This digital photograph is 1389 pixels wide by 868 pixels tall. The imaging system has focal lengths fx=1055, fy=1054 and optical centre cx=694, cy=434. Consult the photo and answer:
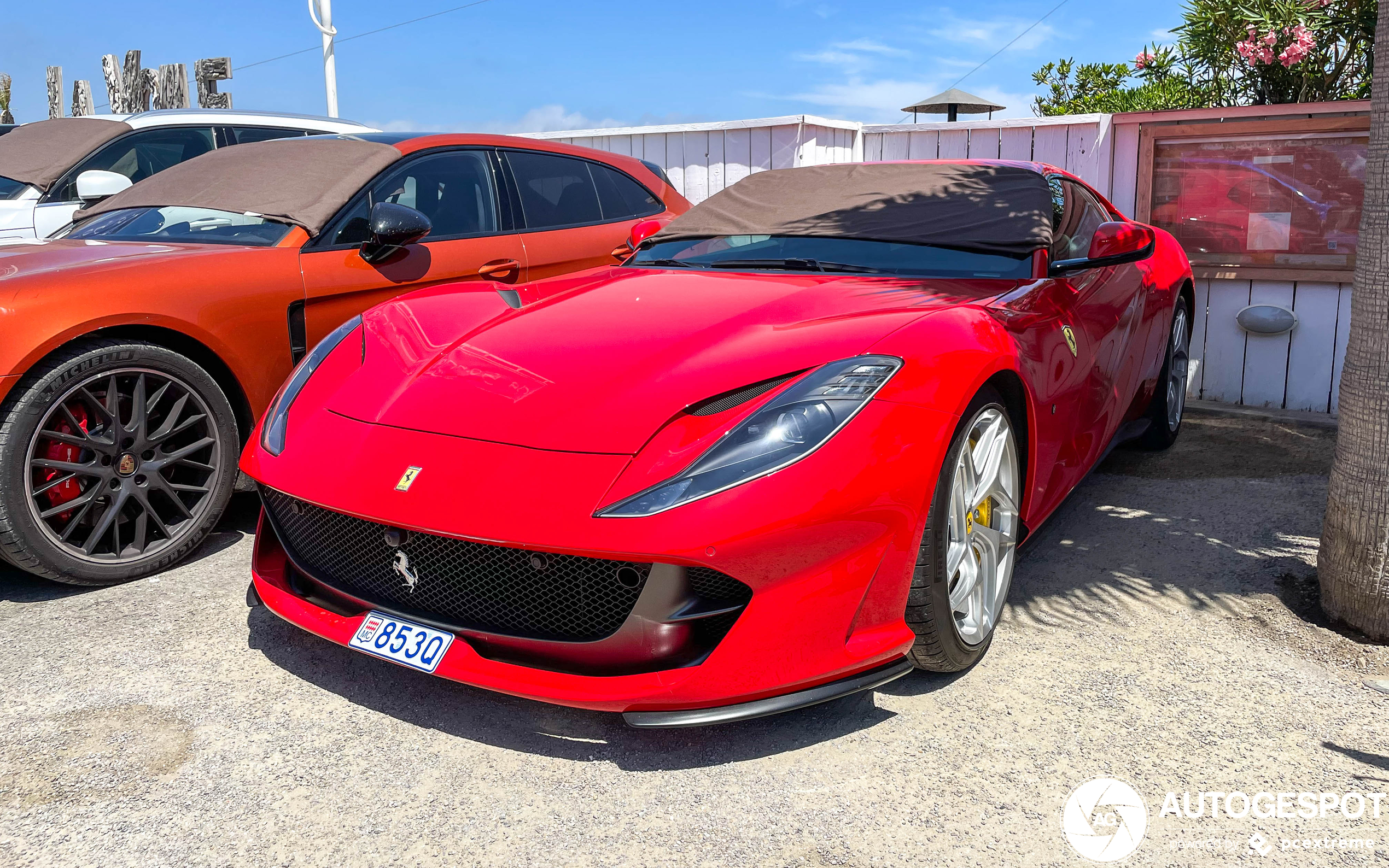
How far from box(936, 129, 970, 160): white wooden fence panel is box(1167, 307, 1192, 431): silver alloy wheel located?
2.34 metres

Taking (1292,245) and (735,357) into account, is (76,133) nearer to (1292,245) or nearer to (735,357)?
(735,357)

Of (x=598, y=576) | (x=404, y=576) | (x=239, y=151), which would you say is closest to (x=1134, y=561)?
(x=598, y=576)

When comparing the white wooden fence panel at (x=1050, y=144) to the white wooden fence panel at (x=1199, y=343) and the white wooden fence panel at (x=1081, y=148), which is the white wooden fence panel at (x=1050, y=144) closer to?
the white wooden fence panel at (x=1081, y=148)

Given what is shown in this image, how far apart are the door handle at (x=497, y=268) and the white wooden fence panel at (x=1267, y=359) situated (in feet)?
14.0

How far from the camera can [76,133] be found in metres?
6.40

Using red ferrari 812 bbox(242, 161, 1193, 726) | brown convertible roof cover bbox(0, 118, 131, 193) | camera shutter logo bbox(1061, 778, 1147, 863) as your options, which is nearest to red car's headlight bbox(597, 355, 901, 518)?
red ferrari 812 bbox(242, 161, 1193, 726)

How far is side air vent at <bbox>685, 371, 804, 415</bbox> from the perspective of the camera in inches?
94.7

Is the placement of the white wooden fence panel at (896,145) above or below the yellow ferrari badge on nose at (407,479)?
above

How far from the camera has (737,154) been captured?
7.90 m

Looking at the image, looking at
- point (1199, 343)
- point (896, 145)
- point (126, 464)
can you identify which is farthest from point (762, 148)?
point (126, 464)

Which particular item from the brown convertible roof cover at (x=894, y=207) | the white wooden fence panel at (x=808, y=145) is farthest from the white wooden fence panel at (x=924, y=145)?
the brown convertible roof cover at (x=894, y=207)

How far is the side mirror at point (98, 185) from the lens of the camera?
16.1 feet

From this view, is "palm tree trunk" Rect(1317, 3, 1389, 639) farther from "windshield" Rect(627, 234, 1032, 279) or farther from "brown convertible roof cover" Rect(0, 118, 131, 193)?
"brown convertible roof cover" Rect(0, 118, 131, 193)

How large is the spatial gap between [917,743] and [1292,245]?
16.0 ft
